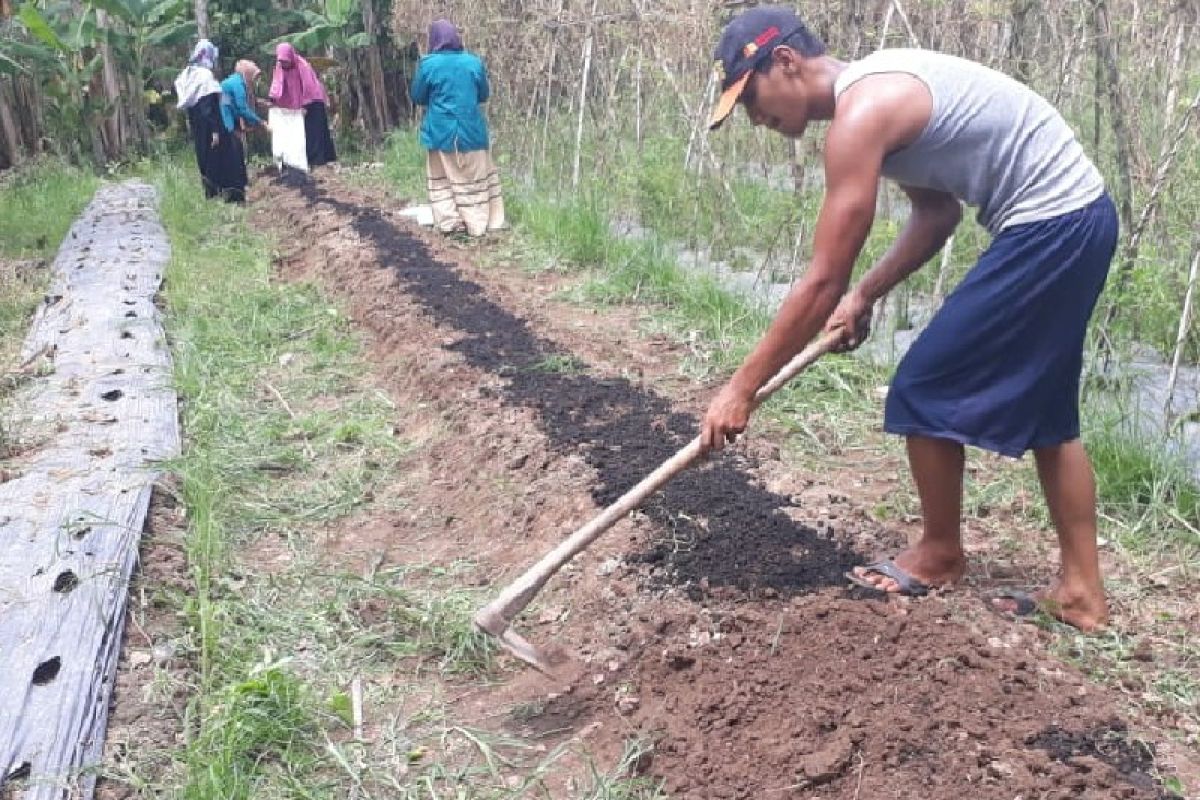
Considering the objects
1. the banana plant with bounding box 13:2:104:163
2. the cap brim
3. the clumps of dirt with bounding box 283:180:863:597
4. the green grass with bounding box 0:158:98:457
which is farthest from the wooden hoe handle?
the banana plant with bounding box 13:2:104:163

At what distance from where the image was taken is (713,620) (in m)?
2.80

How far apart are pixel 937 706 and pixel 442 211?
6976mm

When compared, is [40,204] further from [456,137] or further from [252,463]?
[252,463]

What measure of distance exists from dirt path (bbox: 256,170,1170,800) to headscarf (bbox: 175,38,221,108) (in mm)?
6847

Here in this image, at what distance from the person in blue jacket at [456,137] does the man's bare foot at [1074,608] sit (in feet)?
20.8

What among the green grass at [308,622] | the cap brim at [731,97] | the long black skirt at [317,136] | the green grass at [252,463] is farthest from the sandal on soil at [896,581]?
the long black skirt at [317,136]

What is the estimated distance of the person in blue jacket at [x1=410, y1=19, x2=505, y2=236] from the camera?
8195 mm

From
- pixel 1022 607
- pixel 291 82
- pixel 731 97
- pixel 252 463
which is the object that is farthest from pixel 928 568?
pixel 291 82

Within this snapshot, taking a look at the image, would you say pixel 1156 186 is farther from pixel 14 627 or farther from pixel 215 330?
pixel 215 330

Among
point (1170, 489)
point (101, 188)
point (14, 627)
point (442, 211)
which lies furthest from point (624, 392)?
point (101, 188)

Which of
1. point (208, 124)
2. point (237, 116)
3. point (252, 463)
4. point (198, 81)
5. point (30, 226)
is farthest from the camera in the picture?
point (237, 116)

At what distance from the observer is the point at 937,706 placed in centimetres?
231

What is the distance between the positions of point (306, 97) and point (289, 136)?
A: 1.52 feet

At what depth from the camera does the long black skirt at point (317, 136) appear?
12.9m
